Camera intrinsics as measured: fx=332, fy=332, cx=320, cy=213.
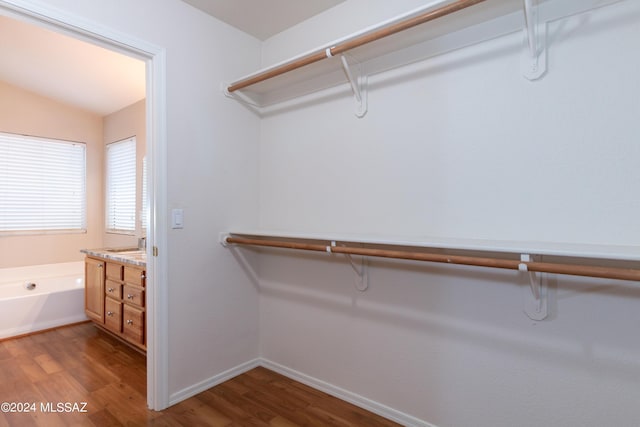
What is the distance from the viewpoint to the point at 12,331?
2.98 metres

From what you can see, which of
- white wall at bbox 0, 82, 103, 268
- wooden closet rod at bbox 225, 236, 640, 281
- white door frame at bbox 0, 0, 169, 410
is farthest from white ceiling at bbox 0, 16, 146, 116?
wooden closet rod at bbox 225, 236, 640, 281

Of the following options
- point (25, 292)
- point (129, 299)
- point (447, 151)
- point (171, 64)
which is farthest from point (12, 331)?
point (447, 151)

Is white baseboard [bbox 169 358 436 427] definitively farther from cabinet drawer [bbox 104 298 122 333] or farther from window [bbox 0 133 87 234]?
window [bbox 0 133 87 234]

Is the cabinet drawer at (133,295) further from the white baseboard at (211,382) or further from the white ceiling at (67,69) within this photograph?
the white ceiling at (67,69)

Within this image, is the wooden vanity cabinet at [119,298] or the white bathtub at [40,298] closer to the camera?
the wooden vanity cabinet at [119,298]

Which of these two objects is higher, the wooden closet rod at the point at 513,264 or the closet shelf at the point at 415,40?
the closet shelf at the point at 415,40

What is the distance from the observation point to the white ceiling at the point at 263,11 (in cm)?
197

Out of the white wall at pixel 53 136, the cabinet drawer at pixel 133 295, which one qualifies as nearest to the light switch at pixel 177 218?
the cabinet drawer at pixel 133 295

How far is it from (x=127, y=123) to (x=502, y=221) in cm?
406

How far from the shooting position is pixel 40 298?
3.13 metres

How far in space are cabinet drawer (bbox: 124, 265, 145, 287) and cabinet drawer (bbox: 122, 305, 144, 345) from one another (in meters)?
0.21

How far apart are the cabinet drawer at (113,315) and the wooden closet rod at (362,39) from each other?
2092 millimetres

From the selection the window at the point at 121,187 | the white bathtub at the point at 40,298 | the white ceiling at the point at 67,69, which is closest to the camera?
the white ceiling at the point at 67,69

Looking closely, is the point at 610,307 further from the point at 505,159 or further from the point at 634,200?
the point at 505,159
